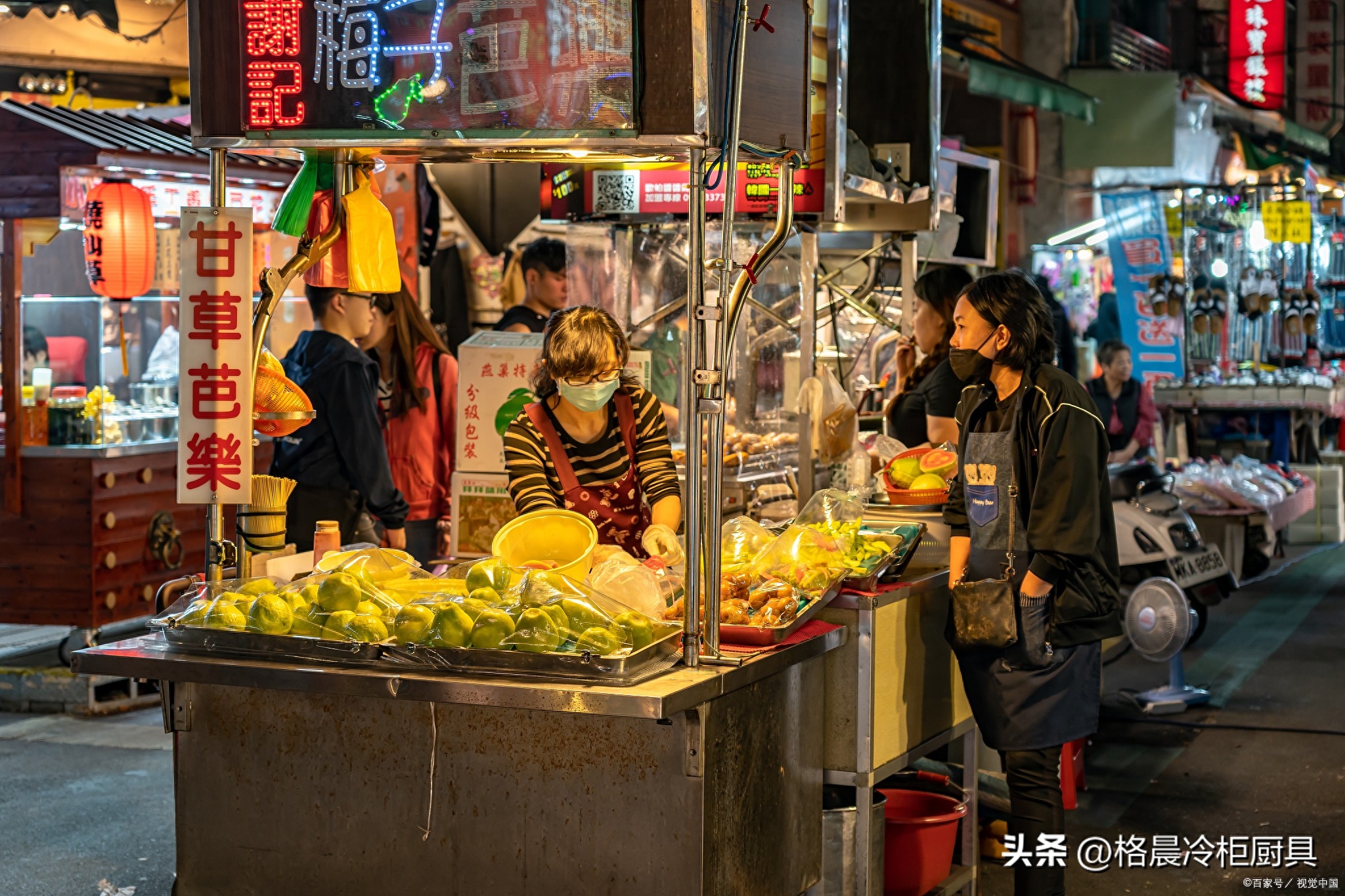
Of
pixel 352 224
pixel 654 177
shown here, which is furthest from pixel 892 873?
pixel 654 177

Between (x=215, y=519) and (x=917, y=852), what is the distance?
2.41 metres

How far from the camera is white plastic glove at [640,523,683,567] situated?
443 cm

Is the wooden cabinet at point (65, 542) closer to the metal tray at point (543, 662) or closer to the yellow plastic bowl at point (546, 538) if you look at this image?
the yellow plastic bowl at point (546, 538)

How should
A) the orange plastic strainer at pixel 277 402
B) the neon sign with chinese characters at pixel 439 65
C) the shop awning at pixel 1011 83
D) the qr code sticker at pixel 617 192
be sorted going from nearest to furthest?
the neon sign with chinese characters at pixel 439 65
the orange plastic strainer at pixel 277 402
the qr code sticker at pixel 617 192
the shop awning at pixel 1011 83

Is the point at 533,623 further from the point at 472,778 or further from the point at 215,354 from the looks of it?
the point at 215,354

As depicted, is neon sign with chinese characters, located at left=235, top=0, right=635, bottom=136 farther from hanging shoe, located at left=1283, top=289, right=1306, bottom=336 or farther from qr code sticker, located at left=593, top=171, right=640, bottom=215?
hanging shoe, located at left=1283, top=289, right=1306, bottom=336

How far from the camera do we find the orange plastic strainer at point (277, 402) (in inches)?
165

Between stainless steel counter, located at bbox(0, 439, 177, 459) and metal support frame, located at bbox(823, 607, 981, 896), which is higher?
stainless steel counter, located at bbox(0, 439, 177, 459)

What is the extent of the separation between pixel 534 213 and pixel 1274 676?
599 centimetres

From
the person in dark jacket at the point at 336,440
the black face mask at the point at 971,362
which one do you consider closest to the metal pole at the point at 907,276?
the person in dark jacket at the point at 336,440

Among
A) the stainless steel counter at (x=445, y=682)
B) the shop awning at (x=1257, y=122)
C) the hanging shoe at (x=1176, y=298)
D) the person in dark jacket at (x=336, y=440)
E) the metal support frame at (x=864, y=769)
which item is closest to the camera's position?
the stainless steel counter at (x=445, y=682)

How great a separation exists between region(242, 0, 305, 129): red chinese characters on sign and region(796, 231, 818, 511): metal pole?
277cm

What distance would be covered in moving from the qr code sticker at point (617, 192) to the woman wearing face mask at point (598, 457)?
5.73 ft

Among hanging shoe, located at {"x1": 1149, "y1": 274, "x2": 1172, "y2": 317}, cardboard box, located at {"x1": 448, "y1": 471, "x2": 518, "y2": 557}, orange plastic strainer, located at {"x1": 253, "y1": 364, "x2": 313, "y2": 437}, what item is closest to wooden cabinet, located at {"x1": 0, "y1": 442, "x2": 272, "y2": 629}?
cardboard box, located at {"x1": 448, "y1": 471, "x2": 518, "y2": 557}
